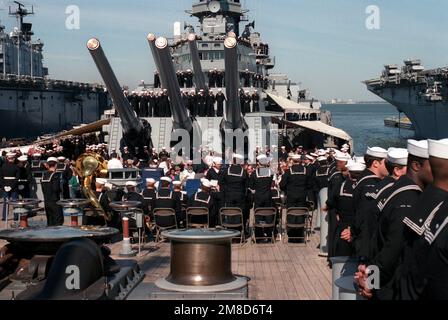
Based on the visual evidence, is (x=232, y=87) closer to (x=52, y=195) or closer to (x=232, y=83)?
(x=232, y=83)

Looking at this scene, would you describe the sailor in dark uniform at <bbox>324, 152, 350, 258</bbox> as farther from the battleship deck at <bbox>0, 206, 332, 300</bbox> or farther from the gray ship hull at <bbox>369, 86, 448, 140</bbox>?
the gray ship hull at <bbox>369, 86, 448, 140</bbox>

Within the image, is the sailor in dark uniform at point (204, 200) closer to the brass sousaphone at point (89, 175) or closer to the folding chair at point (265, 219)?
the folding chair at point (265, 219)

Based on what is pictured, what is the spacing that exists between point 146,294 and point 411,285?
126 inches

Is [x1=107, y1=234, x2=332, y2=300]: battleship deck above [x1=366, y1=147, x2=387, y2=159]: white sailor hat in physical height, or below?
below

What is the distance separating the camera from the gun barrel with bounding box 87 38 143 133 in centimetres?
1666

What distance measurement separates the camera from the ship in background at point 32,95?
56.1 meters

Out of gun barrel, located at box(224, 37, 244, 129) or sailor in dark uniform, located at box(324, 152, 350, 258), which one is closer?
sailor in dark uniform, located at box(324, 152, 350, 258)

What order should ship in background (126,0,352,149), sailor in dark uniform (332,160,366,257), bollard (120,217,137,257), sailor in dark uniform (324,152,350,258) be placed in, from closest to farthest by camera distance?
sailor in dark uniform (332,160,366,257) < sailor in dark uniform (324,152,350,258) < bollard (120,217,137,257) < ship in background (126,0,352,149)

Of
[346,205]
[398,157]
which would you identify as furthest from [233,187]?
[398,157]

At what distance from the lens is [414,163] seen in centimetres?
416

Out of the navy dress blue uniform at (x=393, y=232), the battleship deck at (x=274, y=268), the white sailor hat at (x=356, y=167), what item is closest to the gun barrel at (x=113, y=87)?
the battleship deck at (x=274, y=268)

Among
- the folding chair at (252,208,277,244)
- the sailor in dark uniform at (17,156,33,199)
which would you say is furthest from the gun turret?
the folding chair at (252,208,277,244)

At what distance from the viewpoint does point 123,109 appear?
67.5ft

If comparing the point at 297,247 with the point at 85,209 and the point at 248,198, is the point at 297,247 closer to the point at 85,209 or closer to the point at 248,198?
the point at 248,198
